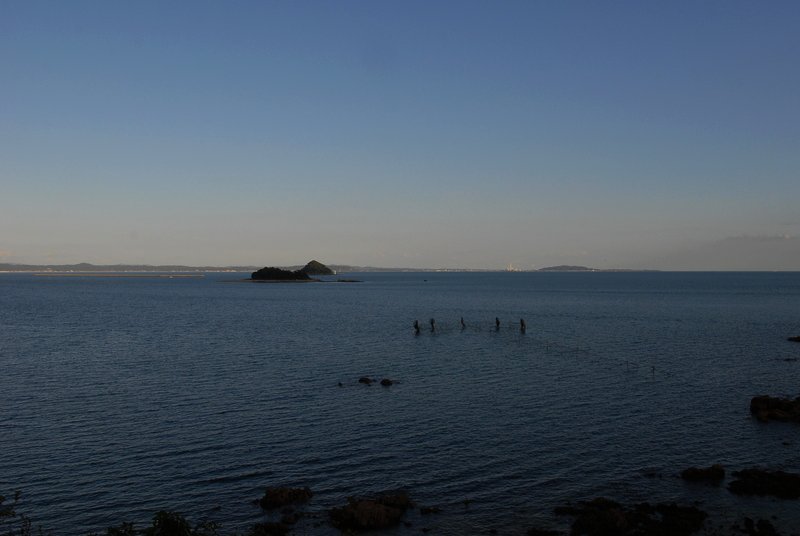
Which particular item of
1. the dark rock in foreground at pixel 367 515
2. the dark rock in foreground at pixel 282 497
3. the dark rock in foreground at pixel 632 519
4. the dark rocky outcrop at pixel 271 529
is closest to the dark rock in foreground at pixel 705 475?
the dark rock in foreground at pixel 632 519

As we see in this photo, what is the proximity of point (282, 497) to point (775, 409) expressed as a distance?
32.9 m

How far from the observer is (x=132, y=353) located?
66375 millimetres

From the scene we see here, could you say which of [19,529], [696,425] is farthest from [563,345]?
[19,529]

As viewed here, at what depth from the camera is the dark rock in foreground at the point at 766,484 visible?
26547 millimetres

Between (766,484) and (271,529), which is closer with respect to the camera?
(271,529)

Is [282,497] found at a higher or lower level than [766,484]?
lower

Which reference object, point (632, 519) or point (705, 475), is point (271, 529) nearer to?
point (632, 519)

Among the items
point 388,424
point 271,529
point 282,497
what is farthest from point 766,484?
point 271,529

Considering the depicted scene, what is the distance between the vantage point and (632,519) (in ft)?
78.5

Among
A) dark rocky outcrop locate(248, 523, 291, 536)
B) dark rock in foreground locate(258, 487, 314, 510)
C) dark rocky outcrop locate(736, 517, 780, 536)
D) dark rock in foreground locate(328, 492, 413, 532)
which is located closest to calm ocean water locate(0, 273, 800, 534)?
dark rock in foreground locate(258, 487, 314, 510)

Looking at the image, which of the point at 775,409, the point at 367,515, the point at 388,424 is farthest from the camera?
the point at 775,409

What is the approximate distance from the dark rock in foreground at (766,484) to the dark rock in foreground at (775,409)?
10.8 m

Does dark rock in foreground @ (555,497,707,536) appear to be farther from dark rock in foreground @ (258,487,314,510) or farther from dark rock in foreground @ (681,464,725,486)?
dark rock in foreground @ (258,487,314,510)

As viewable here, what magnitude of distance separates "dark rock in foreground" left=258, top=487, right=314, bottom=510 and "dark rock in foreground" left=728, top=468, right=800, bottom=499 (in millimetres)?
19230
